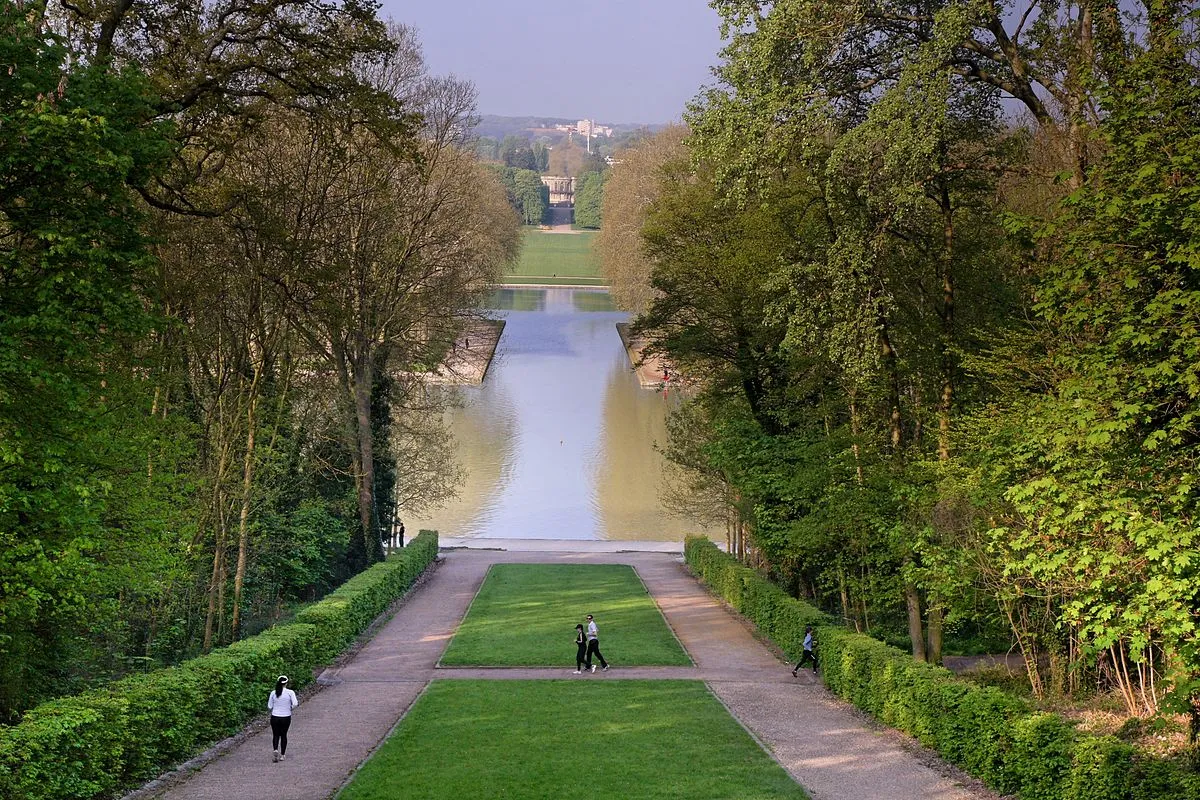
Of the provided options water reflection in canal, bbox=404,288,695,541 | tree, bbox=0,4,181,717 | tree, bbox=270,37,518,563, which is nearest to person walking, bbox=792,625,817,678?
tree, bbox=270,37,518,563

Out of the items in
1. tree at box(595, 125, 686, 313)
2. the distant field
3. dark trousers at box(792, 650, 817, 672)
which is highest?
the distant field

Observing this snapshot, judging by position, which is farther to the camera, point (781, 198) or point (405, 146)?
point (781, 198)

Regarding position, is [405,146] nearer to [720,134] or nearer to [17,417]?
[720,134]

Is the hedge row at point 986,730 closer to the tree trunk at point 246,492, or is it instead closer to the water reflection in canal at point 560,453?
the tree trunk at point 246,492

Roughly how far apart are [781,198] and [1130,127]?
10.5 m

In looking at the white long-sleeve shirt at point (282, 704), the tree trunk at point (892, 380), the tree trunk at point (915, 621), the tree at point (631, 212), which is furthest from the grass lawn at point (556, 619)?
the tree at point (631, 212)

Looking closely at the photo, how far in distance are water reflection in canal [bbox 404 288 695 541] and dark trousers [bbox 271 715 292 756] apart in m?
27.1

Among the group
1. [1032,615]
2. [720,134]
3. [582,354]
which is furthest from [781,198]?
[582,354]

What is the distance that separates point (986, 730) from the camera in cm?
1535

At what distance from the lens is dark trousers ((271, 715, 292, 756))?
53.4 feet

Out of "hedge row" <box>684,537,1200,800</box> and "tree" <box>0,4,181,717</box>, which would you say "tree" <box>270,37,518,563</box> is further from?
"hedge row" <box>684,537,1200,800</box>

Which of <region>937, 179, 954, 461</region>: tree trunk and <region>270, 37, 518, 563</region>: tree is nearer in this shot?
<region>937, 179, 954, 461</region>: tree trunk

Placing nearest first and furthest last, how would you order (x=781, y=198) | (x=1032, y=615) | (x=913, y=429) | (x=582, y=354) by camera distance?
(x=1032, y=615), (x=781, y=198), (x=913, y=429), (x=582, y=354)

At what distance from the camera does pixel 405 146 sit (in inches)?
679
